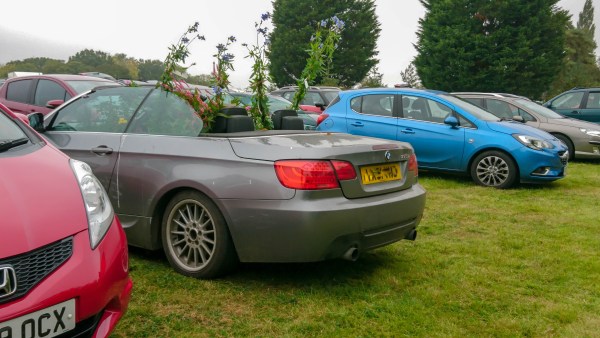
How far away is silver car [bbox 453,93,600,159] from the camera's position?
444 inches

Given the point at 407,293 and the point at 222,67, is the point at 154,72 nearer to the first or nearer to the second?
the point at 222,67

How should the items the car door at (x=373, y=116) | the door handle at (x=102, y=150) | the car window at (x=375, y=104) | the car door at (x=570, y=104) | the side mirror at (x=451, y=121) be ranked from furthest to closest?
the car door at (x=570, y=104) → the car window at (x=375, y=104) → the car door at (x=373, y=116) → the side mirror at (x=451, y=121) → the door handle at (x=102, y=150)

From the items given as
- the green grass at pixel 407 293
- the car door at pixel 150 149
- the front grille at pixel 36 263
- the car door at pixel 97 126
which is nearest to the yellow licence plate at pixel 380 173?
the green grass at pixel 407 293

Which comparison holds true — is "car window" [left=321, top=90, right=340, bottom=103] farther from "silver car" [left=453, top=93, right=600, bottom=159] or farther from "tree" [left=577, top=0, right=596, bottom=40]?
"tree" [left=577, top=0, right=596, bottom=40]

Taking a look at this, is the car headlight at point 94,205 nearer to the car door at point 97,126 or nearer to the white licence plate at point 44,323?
the white licence plate at point 44,323

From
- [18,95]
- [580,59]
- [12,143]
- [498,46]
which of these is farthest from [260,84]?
[580,59]

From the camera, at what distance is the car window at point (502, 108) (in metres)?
11.7

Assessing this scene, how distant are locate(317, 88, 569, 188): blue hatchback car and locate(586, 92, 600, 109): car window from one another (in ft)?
20.4

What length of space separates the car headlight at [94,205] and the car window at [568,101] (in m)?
13.7

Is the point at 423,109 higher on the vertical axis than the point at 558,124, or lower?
higher

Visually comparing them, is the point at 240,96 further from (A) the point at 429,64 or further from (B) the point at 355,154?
(A) the point at 429,64

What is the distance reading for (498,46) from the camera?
36.4m

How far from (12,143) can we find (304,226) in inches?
65.5

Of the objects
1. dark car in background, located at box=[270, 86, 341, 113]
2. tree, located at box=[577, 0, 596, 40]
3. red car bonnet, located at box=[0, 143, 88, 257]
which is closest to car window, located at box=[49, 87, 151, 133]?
red car bonnet, located at box=[0, 143, 88, 257]
